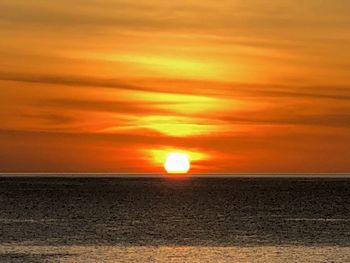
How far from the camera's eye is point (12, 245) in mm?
36562

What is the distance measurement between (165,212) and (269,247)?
2892cm

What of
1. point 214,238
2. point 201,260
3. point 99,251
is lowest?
point 201,260

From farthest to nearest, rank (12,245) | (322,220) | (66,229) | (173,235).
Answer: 1. (322,220)
2. (66,229)
3. (173,235)
4. (12,245)

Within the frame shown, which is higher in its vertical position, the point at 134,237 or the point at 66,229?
the point at 66,229

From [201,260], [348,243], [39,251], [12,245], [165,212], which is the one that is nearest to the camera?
[201,260]

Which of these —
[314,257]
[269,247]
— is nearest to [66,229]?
[269,247]

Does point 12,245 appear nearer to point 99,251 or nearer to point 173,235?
point 99,251

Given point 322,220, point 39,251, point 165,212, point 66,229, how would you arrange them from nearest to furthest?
point 39,251 → point 66,229 → point 322,220 → point 165,212

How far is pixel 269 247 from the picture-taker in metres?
36.1

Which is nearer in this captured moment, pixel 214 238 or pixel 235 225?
pixel 214 238

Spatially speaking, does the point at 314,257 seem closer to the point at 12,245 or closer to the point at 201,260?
the point at 201,260

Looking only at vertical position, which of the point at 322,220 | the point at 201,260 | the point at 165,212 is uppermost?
the point at 165,212

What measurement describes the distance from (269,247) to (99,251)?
803cm

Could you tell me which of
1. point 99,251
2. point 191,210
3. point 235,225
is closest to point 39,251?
point 99,251
